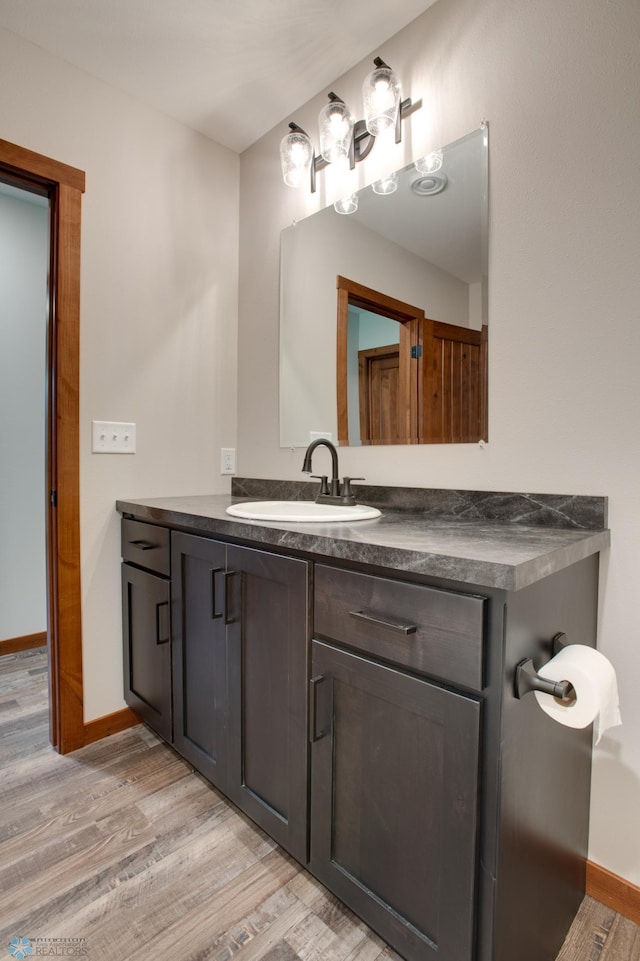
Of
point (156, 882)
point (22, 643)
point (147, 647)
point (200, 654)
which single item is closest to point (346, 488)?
point (200, 654)

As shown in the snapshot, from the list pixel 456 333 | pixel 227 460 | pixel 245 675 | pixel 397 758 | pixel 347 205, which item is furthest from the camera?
pixel 227 460

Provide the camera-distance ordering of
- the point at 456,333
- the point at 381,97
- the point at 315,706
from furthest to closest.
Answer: the point at 381,97, the point at 456,333, the point at 315,706

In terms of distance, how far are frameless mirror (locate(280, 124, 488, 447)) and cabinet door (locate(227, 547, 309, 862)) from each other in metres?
0.68

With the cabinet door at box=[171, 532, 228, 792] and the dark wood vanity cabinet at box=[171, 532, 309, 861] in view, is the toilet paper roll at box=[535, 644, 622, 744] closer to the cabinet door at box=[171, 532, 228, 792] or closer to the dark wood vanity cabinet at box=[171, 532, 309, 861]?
the dark wood vanity cabinet at box=[171, 532, 309, 861]

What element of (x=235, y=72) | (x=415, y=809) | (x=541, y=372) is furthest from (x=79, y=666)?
(x=235, y=72)

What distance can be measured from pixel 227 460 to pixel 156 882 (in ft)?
4.88

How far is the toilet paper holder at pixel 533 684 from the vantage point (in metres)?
0.78

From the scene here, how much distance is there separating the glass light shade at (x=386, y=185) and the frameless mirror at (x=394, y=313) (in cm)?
1

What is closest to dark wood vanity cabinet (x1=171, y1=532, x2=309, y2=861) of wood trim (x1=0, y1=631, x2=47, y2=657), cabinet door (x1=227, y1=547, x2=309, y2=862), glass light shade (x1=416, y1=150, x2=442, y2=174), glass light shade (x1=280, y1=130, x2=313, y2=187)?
cabinet door (x1=227, y1=547, x2=309, y2=862)

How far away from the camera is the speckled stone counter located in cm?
76

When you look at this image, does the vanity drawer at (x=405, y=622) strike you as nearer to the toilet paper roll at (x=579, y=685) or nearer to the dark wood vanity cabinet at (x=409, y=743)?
the dark wood vanity cabinet at (x=409, y=743)

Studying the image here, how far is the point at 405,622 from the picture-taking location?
0.86 metres

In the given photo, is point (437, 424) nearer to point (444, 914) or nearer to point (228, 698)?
point (228, 698)

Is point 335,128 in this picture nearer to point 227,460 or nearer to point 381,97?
point 381,97
